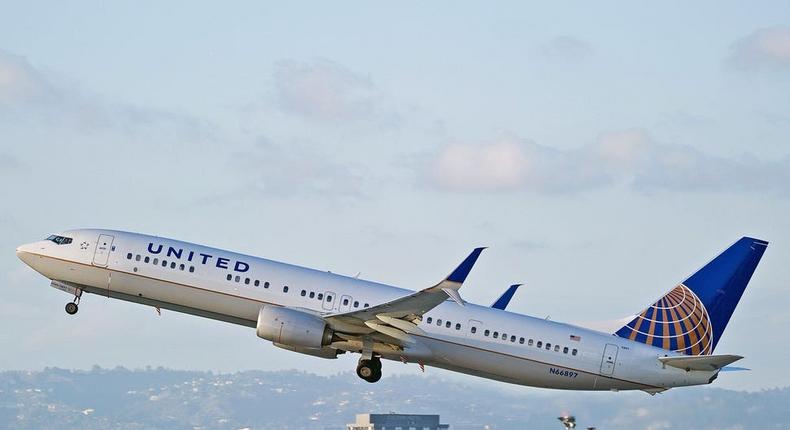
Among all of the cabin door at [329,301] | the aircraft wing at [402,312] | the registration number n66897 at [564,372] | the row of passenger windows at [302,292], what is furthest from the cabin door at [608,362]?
the cabin door at [329,301]

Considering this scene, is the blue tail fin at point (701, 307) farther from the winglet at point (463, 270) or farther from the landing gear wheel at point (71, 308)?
the landing gear wheel at point (71, 308)

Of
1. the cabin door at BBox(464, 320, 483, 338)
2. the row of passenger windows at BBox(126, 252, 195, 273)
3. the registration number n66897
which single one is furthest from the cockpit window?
the registration number n66897

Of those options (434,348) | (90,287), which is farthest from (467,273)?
(90,287)

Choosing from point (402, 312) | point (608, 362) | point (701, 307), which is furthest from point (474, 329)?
point (701, 307)

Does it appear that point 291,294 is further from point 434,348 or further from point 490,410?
point 490,410

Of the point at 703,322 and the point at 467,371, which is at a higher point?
the point at 703,322

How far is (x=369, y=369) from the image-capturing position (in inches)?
1980

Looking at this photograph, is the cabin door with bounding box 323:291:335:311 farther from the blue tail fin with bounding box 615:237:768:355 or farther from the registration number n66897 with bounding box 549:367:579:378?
the blue tail fin with bounding box 615:237:768:355

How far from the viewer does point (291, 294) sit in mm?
49500

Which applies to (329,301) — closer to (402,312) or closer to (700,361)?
(402,312)

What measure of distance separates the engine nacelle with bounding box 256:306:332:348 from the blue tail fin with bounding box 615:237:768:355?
507 inches

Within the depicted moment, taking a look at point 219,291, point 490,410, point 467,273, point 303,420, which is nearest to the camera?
point 467,273

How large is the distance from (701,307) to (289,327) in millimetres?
17332

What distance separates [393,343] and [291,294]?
4.32 m
